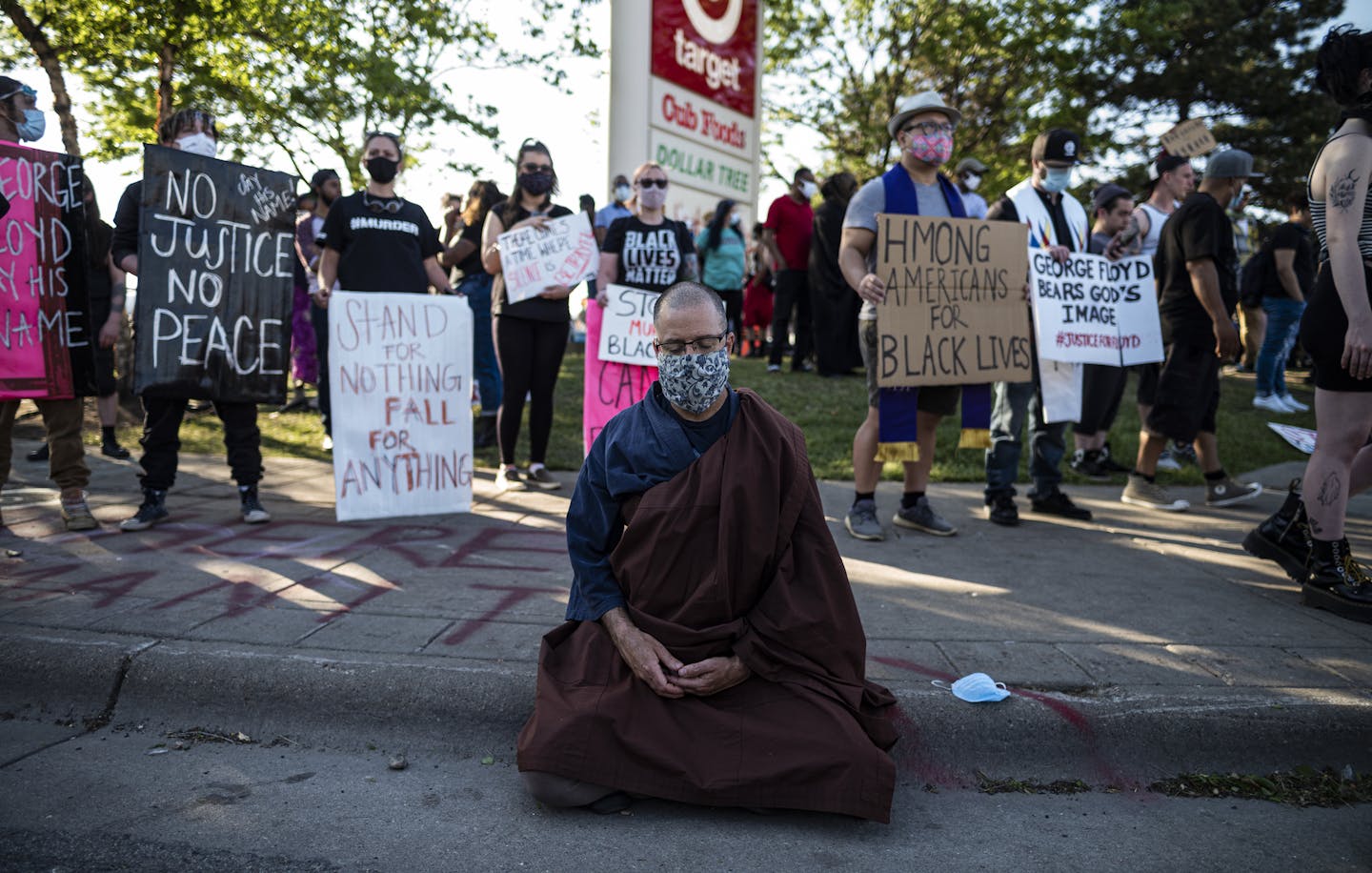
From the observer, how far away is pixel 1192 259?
571cm

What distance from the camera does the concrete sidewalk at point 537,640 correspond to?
302cm

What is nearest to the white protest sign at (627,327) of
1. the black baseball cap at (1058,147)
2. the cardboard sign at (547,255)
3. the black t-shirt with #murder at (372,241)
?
the cardboard sign at (547,255)

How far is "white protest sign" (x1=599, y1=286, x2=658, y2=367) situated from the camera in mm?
5805

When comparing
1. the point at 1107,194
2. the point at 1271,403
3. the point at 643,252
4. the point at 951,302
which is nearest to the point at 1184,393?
the point at 1107,194

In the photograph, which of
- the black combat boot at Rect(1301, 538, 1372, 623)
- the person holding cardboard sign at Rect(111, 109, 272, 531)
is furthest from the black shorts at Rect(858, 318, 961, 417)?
the person holding cardboard sign at Rect(111, 109, 272, 531)

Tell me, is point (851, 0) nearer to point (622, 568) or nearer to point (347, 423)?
point (347, 423)

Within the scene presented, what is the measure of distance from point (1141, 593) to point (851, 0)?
2126cm

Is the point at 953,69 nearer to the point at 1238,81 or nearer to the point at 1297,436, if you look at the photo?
the point at 1238,81

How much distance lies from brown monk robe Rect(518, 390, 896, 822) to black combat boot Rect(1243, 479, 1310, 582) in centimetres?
270

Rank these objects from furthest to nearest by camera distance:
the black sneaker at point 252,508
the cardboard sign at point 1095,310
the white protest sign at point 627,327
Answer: the white protest sign at point 627,327, the cardboard sign at point 1095,310, the black sneaker at point 252,508

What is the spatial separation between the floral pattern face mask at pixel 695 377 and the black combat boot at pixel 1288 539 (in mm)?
3071

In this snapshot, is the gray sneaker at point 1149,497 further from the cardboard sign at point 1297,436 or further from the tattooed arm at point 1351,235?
the tattooed arm at point 1351,235

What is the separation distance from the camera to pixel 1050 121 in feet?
72.1

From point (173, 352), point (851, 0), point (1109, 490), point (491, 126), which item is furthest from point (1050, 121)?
point (173, 352)
